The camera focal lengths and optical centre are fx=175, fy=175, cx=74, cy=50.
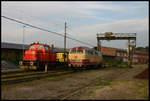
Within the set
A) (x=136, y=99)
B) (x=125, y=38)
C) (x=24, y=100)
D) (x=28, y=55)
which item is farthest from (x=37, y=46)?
(x=125, y=38)

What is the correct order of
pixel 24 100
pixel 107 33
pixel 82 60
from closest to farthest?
pixel 24 100 < pixel 82 60 < pixel 107 33

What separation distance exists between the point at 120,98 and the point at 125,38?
31.1 meters

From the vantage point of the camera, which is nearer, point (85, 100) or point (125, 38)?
point (85, 100)

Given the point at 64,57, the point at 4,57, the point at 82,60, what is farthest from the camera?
the point at 4,57

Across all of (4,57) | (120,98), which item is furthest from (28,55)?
(4,57)

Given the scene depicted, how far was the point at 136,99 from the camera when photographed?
6938 mm

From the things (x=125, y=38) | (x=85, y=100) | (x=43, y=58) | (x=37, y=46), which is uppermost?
(x=125, y=38)

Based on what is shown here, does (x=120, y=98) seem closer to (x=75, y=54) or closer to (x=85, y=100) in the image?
(x=85, y=100)

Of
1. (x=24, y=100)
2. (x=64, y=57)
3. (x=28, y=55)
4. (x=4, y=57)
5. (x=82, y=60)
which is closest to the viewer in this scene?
(x=24, y=100)

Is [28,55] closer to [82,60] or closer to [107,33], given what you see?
[82,60]

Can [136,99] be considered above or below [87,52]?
below

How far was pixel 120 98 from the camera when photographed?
280 inches

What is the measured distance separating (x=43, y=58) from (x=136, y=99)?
13.6 meters

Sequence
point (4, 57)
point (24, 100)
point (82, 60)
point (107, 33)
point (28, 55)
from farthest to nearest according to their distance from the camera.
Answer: point (107, 33)
point (4, 57)
point (82, 60)
point (28, 55)
point (24, 100)
